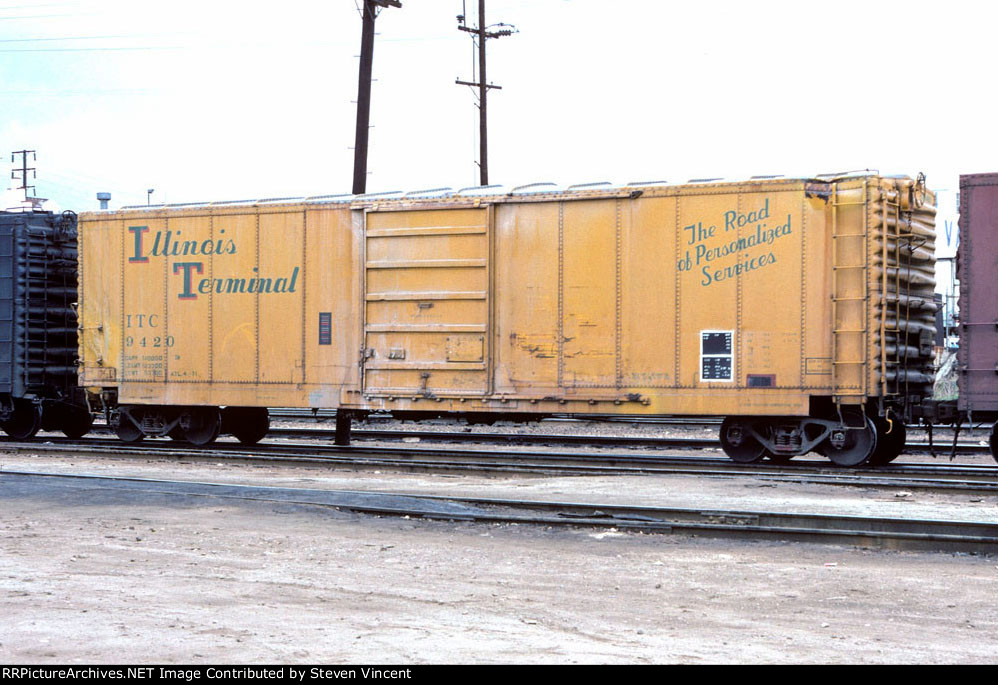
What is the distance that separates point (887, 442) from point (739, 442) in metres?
1.95

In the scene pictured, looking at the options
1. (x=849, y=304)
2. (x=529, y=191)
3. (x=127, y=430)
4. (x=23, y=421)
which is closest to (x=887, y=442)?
(x=849, y=304)

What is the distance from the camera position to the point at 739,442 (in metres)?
15.4

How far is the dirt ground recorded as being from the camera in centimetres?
560

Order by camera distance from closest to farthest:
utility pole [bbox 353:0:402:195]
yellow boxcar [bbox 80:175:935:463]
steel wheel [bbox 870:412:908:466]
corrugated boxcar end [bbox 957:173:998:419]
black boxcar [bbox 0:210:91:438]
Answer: corrugated boxcar end [bbox 957:173:998:419] < yellow boxcar [bbox 80:175:935:463] < steel wheel [bbox 870:412:908:466] < black boxcar [bbox 0:210:91:438] < utility pole [bbox 353:0:402:195]

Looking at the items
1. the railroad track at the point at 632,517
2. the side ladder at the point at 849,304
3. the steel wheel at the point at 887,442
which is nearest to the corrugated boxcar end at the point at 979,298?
the side ladder at the point at 849,304

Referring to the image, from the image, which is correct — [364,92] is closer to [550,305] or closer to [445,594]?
[550,305]

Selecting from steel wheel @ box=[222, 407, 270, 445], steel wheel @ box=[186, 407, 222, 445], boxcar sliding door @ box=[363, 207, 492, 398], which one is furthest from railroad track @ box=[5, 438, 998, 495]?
boxcar sliding door @ box=[363, 207, 492, 398]

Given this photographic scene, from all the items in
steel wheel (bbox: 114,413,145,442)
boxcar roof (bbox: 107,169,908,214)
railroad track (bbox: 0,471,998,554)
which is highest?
boxcar roof (bbox: 107,169,908,214)

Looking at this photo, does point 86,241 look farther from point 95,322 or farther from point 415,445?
point 415,445

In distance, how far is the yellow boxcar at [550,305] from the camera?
562 inches

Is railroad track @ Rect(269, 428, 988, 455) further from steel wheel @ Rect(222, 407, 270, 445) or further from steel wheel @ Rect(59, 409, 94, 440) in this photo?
steel wheel @ Rect(59, 409, 94, 440)

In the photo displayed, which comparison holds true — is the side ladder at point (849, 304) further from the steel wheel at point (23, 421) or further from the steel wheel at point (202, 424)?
the steel wheel at point (23, 421)

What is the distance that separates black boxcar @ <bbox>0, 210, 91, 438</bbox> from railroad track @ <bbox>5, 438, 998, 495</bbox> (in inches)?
39.8

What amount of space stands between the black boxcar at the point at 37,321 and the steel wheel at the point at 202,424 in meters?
2.80
